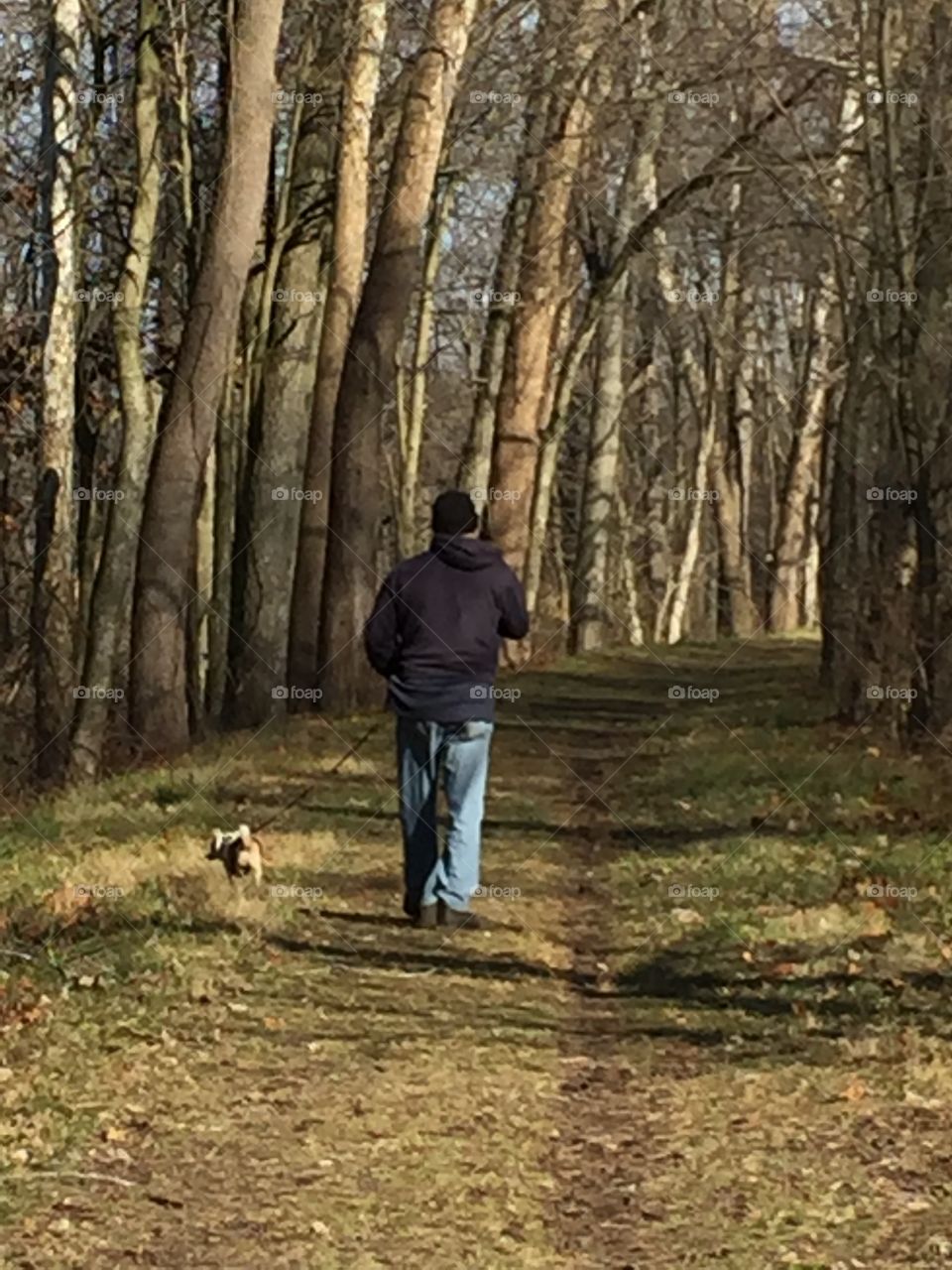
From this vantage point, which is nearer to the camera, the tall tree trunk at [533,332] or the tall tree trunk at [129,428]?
the tall tree trunk at [129,428]

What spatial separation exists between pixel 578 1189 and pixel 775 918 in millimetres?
4243

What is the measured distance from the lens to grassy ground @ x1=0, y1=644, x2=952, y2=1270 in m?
6.30

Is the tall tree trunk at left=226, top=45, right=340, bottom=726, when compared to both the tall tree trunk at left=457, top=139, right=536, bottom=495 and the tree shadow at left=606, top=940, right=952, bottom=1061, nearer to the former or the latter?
the tall tree trunk at left=457, top=139, right=536, bottom=495

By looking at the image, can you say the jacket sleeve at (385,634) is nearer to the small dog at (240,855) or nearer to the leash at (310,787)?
the small dog at (240,855)

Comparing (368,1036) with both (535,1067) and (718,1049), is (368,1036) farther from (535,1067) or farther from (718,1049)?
(718,1049)

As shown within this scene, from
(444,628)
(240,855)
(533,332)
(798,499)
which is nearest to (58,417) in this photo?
(533,332)

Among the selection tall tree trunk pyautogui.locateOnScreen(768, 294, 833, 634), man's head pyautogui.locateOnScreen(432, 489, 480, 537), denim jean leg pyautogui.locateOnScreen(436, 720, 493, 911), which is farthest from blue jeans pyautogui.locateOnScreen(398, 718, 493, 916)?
tall tree trunk pyautogui.locateOnScreen(768, 294, 833, 634)

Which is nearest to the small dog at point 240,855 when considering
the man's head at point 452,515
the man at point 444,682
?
the man at point 444,682

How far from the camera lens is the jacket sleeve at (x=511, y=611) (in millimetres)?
10672

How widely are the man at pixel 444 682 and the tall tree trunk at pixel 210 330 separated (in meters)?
8.36

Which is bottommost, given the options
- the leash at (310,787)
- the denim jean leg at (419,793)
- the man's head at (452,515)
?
the leash at (310,787)

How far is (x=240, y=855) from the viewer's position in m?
11.2

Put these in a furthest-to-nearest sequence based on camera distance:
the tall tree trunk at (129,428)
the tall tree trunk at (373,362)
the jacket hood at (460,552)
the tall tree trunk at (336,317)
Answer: the tall tree trunk at (373,362), the tall tree trunk at (336,317), the tall tree trunk at (129,428), the jacket hood at (460,552)

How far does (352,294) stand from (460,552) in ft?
40.5
